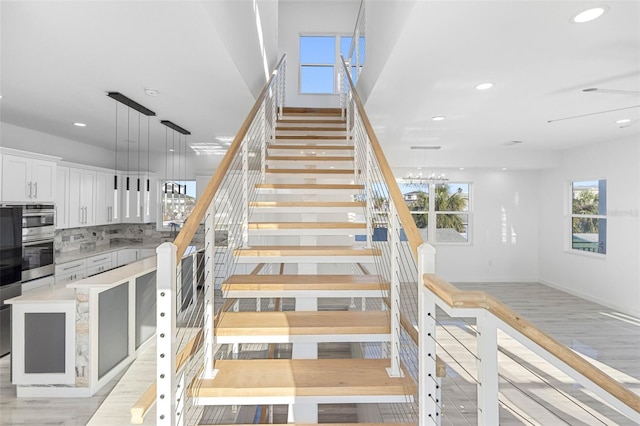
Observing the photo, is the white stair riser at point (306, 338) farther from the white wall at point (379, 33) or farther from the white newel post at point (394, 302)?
the white wall at point (379, 33)

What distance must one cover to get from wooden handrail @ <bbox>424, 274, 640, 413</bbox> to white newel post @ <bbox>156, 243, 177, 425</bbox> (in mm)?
1011

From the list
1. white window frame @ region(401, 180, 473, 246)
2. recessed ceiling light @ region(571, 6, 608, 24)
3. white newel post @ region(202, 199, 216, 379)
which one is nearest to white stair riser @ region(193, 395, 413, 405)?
white newel post @ region(202, 199, 216, 379)

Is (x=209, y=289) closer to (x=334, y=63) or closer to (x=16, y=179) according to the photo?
(x=16, y=179)

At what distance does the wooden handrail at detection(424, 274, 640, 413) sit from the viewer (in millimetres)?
Result: 989

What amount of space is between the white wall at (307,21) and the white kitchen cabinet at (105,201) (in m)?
4.48

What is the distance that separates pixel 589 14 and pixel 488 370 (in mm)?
2319

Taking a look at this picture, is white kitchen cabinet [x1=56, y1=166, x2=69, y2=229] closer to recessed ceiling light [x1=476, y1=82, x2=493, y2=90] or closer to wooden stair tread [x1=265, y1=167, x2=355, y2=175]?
wooden stair tread [x1=265, y1=167, x2=355, y2=175]

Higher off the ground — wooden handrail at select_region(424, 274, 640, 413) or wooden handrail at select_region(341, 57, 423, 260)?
wooden handrail at select_region(341, 57, 423, 260)

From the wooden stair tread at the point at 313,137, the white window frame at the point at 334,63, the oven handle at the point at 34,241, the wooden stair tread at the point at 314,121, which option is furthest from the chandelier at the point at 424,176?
the oven handle at the point at 34,241

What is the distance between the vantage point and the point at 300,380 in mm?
1852

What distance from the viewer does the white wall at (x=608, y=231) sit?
232 inches

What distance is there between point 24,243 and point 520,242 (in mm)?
9427

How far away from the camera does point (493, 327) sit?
1.08m

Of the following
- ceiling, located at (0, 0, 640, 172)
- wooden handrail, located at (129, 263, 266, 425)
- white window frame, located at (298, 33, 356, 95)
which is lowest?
wooden handrail, located at (129, 263, 266, 425)
